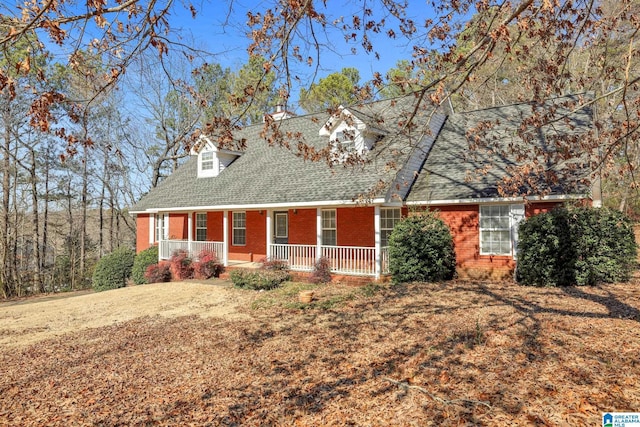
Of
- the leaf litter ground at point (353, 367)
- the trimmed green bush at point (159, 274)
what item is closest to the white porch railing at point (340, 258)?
the leaf litter ground at point (353, 367)

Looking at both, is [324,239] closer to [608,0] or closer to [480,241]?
[480,241]

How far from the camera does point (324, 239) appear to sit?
16.1m

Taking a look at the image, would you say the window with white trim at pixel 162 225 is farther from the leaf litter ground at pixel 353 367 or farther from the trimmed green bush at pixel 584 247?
the trimmed green bush at pixel 584 247

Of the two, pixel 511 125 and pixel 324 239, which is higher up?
pixel 511 125

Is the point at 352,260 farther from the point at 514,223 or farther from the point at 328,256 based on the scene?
the point at 514,223

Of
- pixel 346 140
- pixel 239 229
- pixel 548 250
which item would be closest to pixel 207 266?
pixel 239 229

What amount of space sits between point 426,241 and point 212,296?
689cm

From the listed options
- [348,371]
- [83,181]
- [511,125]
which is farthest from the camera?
[83,181]

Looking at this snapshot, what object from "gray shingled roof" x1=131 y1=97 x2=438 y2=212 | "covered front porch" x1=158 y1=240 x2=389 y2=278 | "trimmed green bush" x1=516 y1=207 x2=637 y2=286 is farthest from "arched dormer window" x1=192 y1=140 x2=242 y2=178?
"trimmed green bush" x1=516 y1=207 x2=637 y2=286

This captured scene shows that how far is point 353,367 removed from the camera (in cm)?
549

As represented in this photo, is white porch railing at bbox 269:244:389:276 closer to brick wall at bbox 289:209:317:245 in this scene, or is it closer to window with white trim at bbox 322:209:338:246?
brick wall at bbox 289:209:317:245

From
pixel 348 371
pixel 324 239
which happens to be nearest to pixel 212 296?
pixel 324 239

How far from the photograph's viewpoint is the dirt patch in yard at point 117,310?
9.30 meters

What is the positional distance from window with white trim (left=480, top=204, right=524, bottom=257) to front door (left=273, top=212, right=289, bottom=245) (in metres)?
8.16
